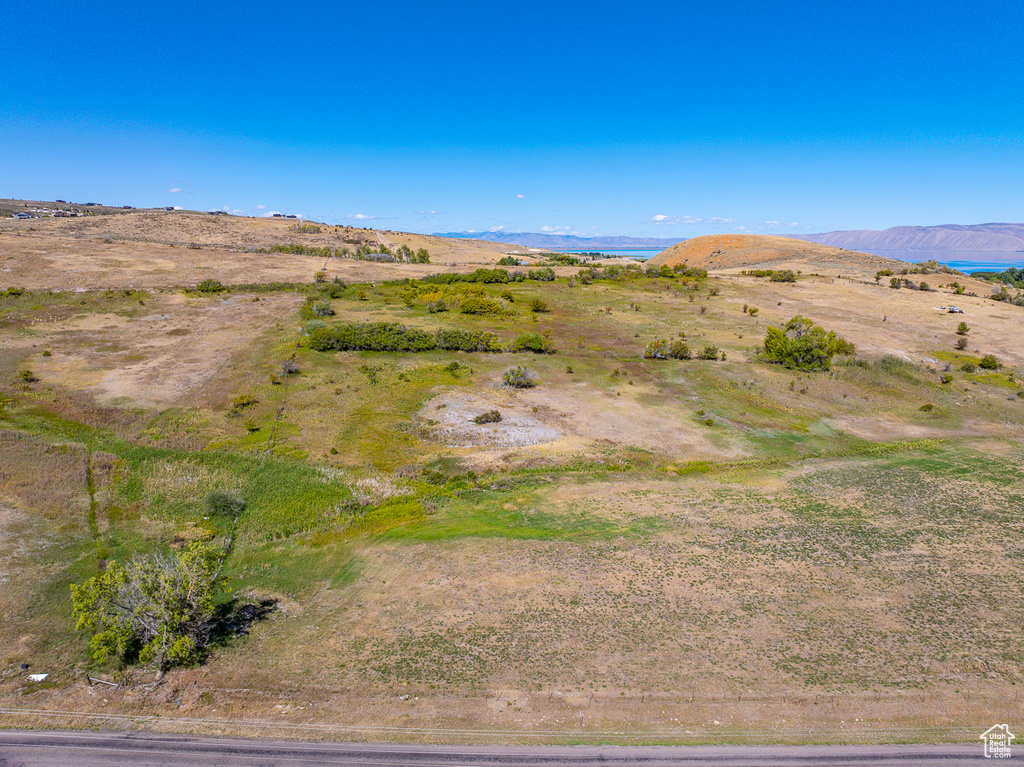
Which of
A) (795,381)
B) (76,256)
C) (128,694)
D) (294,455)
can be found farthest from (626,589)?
(76,256)

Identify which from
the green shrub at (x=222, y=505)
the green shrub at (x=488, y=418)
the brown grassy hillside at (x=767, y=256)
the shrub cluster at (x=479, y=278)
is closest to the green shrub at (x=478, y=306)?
the shrub cluster at (x=479, y=278)

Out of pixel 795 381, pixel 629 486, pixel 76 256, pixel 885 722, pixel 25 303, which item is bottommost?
pixel 885 722

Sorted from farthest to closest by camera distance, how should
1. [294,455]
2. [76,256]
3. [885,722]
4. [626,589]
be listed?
1. [76,256]
2. [294,455]
3. [626,589]
4. [885,722]

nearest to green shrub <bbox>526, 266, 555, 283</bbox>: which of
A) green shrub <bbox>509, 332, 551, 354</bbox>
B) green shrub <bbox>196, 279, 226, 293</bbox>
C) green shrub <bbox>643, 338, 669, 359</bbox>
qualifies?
green shrub <bbox>509, 332, 551, 354</bbox>

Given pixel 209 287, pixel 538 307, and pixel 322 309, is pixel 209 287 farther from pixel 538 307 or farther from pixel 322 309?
pixel 538 307

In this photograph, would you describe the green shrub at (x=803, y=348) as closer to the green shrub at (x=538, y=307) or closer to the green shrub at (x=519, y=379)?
the green shrub at (x=519, y=379)

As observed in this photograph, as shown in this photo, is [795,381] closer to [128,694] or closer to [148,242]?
[128,694]
